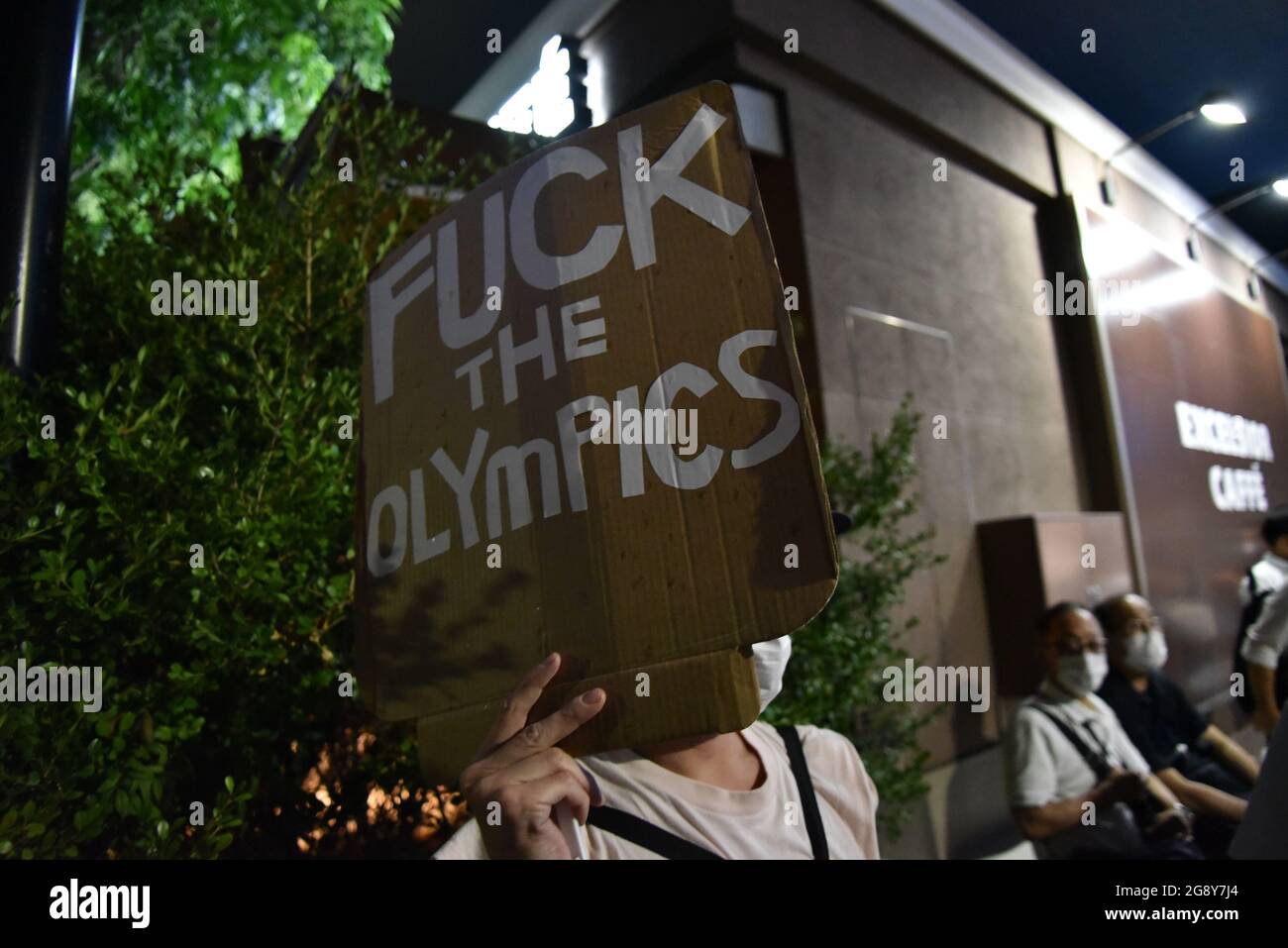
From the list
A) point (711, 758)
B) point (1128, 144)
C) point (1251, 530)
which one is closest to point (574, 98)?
point (1128, 144)

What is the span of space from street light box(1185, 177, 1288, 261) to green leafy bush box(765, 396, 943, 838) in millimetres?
1639

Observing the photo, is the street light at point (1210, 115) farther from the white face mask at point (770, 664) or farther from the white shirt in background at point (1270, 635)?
the white face mask at point (770, 664)

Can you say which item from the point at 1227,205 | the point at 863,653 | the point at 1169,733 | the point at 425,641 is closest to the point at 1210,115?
the point at 1227,205

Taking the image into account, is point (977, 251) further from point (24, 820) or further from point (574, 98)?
point (24, 820)

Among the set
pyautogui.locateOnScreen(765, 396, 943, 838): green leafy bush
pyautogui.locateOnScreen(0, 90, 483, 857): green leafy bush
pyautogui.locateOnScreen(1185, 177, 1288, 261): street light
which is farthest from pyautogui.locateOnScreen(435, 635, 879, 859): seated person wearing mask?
pyautogui.locateOnScreen(1185, 177, 1288, 261): street light

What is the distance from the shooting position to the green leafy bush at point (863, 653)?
9.38 feet

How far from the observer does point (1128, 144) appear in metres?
5.55

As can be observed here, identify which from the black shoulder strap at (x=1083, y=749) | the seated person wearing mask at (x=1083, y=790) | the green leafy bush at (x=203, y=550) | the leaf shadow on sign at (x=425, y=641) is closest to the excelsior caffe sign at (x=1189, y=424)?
the seated person wearing mask at (x=1083, y=790)

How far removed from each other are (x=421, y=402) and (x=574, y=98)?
4.18m

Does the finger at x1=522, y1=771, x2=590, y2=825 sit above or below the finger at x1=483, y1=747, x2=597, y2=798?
below

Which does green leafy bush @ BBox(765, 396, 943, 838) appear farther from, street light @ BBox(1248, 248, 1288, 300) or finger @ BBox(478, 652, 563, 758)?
street light @ BBox(1248, 248, 1288, 300)

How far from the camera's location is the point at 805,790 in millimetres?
1255

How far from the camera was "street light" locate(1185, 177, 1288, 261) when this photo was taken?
3.31 m

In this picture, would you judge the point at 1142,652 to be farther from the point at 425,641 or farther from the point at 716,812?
the point at 425,641
